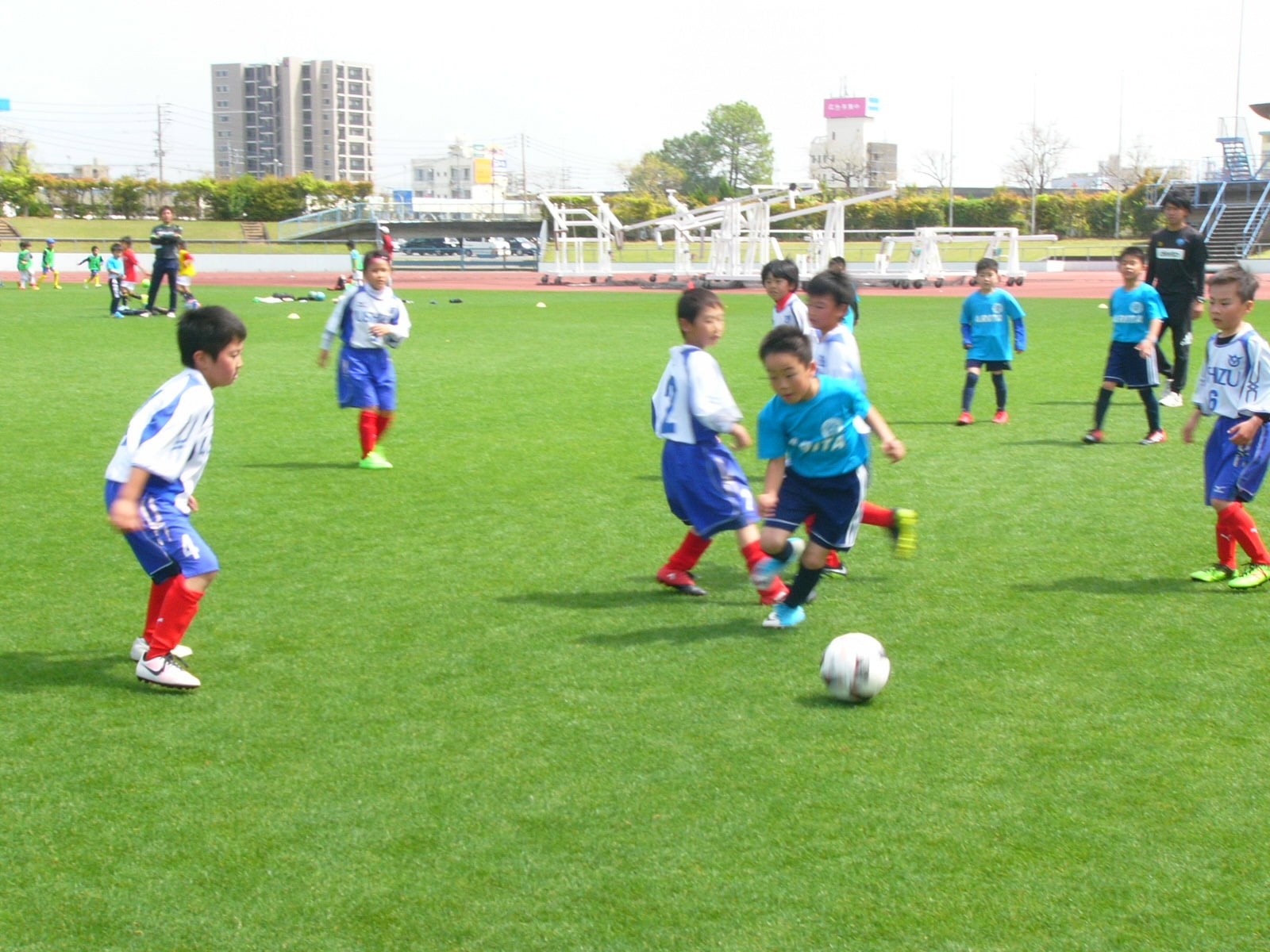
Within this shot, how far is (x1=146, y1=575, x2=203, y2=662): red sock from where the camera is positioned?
4.70 meters

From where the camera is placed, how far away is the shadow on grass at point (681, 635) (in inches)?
211

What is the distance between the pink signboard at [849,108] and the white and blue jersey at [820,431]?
489 feet

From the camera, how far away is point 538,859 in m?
3.44

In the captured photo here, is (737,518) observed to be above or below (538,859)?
above

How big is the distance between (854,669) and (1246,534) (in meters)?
2.77

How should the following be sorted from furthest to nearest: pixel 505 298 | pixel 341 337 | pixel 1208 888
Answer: pixel 505 298, pixel 341 337, pixel 1208 888

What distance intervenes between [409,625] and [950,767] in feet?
8.52

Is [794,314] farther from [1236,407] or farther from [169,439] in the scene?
[169,439]

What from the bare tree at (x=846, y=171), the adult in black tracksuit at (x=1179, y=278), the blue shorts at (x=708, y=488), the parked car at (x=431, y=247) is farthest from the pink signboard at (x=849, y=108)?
the blue shorts at (x=708, y=488)

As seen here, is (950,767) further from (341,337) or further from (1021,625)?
(341,337)

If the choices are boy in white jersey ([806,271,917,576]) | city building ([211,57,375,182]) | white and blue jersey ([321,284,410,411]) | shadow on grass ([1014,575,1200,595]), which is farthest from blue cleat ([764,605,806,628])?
city building ([211,57,375,182])

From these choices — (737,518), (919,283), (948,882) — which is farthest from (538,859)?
(919,283)

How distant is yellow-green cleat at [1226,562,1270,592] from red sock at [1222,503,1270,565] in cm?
3

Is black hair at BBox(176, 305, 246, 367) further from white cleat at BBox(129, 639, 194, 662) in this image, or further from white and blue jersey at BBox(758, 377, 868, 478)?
white and blue jersey at BBox(758, 377, 868, 478)
